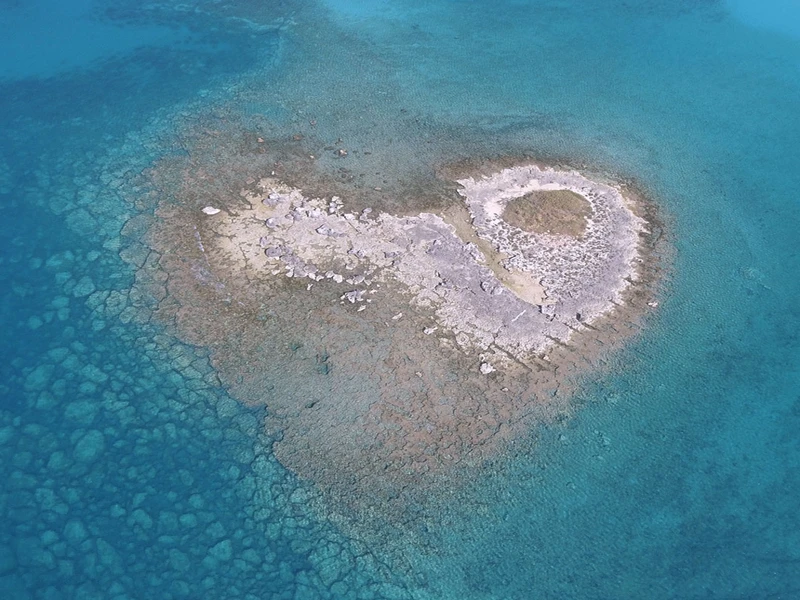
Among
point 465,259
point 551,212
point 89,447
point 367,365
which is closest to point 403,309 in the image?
point 367,365

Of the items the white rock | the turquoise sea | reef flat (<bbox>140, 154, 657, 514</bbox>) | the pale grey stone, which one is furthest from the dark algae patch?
the pale grey stone

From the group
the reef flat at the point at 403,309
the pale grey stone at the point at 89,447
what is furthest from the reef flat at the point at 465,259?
the pale grey stone at the point at 89,447

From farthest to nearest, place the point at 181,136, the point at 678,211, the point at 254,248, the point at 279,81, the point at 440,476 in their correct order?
1. the point at 279,81
2. the point at 181,136
3. the point at 678,211
4. the point at 254,248
5. the point at 440,476

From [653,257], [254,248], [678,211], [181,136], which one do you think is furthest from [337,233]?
[678,211]

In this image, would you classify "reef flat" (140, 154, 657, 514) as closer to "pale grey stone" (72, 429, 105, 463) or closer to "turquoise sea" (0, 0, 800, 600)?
"turquoise sea" (0, 0, 800, 600)

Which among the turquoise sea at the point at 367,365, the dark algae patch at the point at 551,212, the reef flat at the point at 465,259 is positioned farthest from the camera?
the dark algae patch at the point at 551,212

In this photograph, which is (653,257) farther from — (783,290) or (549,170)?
(549,170)

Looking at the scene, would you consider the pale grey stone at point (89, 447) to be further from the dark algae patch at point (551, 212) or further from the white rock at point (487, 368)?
Answer: the dark algae patch at point (551, 212)
